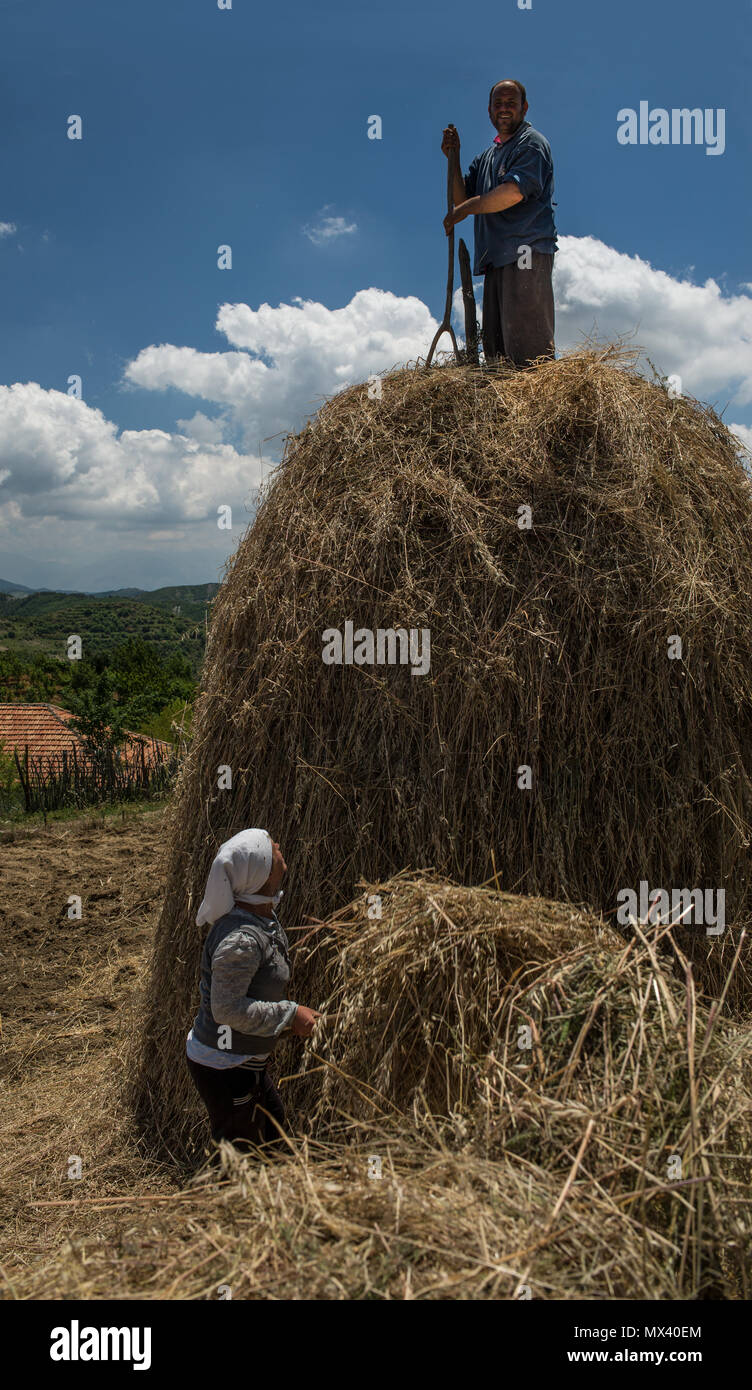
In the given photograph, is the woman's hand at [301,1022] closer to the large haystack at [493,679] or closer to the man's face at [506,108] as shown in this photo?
the large haystack at [493,679]

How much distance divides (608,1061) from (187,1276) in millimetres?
1279

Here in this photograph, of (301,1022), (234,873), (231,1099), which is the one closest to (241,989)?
(301,1022)

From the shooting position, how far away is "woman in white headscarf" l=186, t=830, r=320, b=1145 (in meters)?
3.15

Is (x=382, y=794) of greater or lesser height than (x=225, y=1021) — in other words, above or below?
above

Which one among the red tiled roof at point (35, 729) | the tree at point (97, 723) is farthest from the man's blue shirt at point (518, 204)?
the red tiled roof at point (35, 729)

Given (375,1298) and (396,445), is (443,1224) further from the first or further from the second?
(396,445)

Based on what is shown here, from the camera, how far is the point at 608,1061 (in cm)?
254

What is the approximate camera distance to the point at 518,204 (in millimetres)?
5000

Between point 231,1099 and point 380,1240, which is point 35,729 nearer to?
point 231,1099

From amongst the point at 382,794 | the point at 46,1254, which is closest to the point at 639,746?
the point at 382,794

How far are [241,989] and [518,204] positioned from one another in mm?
4556

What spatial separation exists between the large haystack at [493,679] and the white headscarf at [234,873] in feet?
2.25

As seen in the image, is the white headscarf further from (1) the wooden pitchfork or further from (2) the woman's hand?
(1) the wooden pitchfork

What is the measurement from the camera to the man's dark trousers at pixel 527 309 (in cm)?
504
